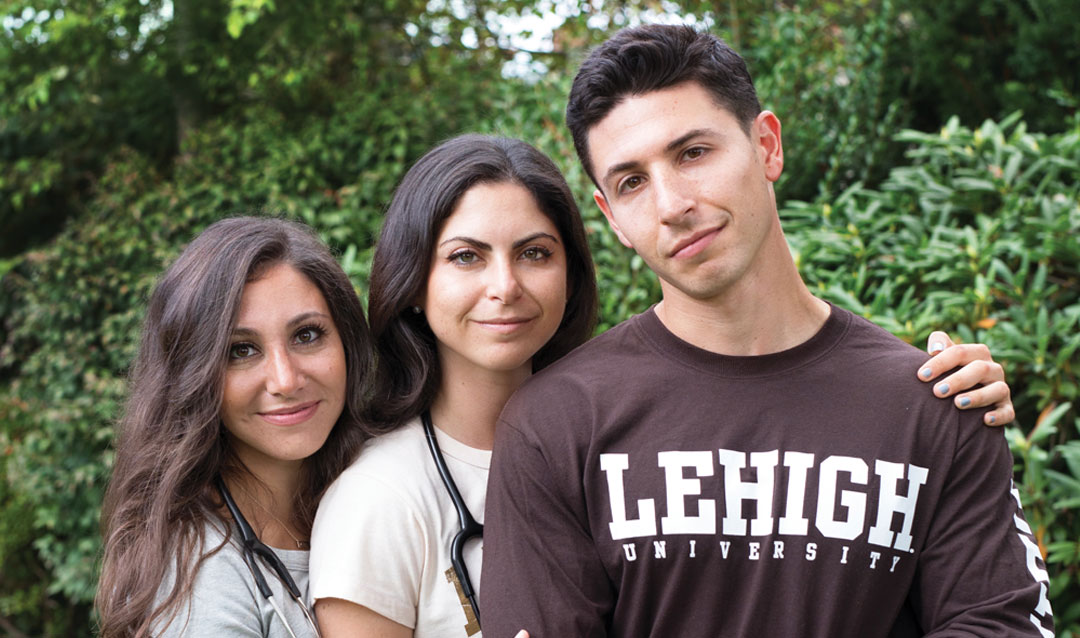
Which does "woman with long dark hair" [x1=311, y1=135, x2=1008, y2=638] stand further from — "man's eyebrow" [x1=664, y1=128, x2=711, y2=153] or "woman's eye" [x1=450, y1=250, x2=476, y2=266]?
"man's eyebrow" [x1=664, y1=128, x2=711, y2=153]

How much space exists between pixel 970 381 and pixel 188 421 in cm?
178

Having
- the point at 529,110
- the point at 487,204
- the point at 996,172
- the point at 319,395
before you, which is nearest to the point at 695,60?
the point at 487,204

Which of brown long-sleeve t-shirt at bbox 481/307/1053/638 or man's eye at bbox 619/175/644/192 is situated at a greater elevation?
man's eye at bbox 619/175/644/192

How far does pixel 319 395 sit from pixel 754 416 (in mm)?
1103

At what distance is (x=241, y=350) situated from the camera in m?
2.41

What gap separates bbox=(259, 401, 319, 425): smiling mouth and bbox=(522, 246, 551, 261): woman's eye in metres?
0.66

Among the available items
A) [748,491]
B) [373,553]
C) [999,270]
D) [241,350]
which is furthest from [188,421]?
[999,270]

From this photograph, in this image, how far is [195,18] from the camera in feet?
19.4

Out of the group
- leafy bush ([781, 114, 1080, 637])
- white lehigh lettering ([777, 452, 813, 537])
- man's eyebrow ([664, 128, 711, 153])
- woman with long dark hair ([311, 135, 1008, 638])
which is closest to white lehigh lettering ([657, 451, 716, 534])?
white lehigh lettering ([777, 452, 813, 537])

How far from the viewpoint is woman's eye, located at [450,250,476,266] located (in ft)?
7.74

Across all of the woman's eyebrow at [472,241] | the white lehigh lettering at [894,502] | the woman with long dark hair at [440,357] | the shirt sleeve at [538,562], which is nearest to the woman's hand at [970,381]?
the white lehigh lettering at [894,502]

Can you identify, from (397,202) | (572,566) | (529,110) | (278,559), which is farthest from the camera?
(529,110)

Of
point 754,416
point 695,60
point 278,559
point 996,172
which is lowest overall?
point 278,559

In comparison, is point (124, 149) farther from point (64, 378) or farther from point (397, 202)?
point (397, 202)
